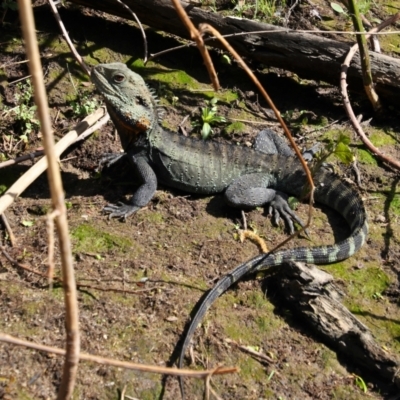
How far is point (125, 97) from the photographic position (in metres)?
6.13

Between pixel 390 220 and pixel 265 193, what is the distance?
129 centimetres

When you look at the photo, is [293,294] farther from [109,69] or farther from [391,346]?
[109,69]

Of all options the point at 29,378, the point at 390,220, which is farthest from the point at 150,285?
the point at 390,220

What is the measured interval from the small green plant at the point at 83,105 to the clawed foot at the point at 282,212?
2.39 meters

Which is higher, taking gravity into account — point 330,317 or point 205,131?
point 205,131

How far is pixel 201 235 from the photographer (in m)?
5.68

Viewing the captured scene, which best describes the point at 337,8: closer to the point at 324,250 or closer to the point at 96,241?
the point at 324,250

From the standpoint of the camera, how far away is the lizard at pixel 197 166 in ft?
19.7

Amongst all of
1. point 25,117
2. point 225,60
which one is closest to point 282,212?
point 225,60

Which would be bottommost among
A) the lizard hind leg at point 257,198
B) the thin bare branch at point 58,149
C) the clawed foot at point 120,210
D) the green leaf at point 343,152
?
the clawed foot at point 120,210

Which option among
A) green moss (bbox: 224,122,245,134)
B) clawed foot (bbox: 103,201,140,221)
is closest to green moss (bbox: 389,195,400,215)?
green moss (bbox: 224,122,245,134)

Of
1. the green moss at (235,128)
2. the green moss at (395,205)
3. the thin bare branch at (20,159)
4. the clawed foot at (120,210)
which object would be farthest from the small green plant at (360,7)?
the thin bare branch at (20,159)

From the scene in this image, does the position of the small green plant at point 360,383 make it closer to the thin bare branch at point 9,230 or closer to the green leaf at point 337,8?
the thin bare branch at point 9,230

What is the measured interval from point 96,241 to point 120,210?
1.69 ft
